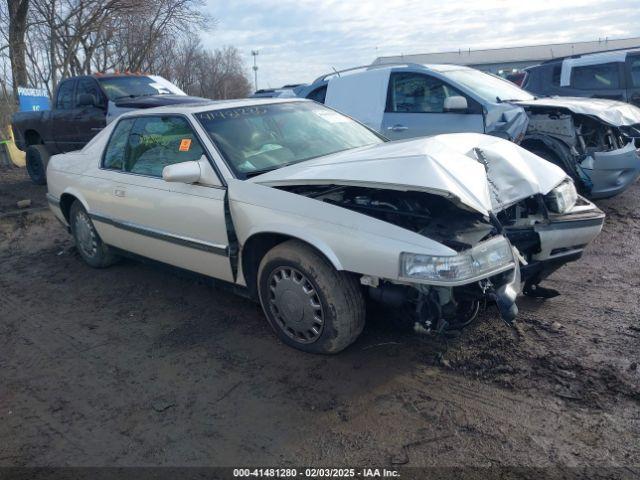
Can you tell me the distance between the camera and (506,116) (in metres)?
6.25

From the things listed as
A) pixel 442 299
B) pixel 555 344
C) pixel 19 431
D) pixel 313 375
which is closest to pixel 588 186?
pixel 555 344

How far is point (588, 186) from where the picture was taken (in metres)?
6.01

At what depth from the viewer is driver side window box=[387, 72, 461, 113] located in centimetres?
677

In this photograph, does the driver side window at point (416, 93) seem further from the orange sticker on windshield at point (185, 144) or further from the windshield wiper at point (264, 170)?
the orange sticker on windshield at point (185, 144)

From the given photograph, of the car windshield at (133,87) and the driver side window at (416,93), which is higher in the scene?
the car windshield at (133,87)

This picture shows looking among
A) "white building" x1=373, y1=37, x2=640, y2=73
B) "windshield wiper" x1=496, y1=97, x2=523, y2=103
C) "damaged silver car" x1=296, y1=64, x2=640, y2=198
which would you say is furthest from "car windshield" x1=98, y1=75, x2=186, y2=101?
"white building" x1=373, y1=37, x2=640, y2=73

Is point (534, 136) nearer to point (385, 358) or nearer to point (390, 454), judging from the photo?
point (385, 358)

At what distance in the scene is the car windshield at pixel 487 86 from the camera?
21.9 feet

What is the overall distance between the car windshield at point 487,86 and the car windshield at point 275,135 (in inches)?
103

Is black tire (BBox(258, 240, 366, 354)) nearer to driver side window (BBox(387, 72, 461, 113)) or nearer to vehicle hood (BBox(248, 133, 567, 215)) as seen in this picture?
vehicle hood (BBox(248, 133, 567, 215))

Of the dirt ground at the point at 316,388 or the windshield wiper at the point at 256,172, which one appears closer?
the dirt ground at the point at 316,388

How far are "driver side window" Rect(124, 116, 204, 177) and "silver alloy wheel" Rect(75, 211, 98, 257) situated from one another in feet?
3.30

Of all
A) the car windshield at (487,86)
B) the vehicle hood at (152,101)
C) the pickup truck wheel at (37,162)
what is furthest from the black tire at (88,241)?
the pickup truck wheel at (37,162)

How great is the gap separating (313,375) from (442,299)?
0.93m
